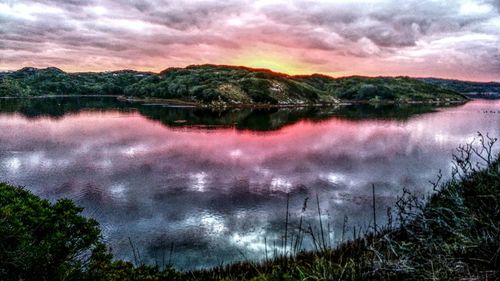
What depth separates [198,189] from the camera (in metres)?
31.9

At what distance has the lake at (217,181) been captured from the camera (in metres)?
21.6

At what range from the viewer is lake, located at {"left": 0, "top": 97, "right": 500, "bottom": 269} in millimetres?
21562

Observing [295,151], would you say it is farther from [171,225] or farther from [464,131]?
[464,131]

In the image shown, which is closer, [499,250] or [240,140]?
[499,250]

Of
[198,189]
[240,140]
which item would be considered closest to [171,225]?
[198,189]

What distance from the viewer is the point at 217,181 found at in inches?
1374

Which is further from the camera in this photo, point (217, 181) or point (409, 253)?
point (217, 181)

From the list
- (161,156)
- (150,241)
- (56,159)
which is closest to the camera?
(150,241)

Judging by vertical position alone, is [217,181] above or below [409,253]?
below

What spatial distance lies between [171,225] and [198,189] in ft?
28.0

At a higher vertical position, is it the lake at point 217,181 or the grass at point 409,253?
the grass at point 409,253

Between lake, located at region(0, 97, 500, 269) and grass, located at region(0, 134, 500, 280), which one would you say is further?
lake, located at region(0, 97, 500, 269)

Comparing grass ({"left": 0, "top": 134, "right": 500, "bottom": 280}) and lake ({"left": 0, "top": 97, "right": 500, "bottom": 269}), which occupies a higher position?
grass ({"left": 0, "top": 134, "right": 500, "bottom": 280})

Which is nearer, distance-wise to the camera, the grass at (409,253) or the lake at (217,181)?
the grass at (409,253)
